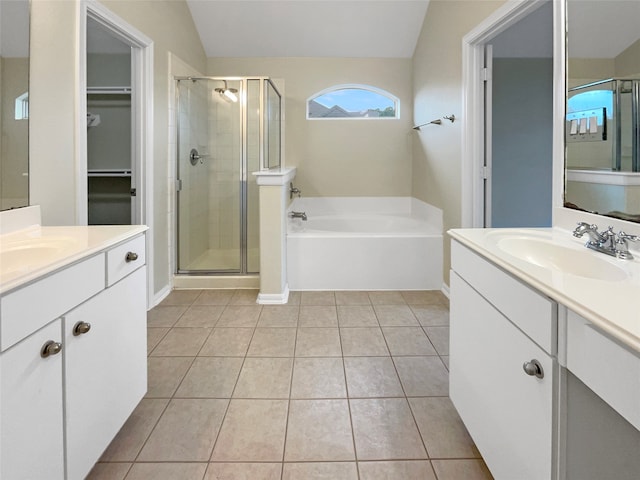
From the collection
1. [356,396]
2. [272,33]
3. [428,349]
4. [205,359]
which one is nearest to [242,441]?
[356,396]

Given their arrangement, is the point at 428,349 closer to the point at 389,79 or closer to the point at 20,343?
the point at 20,343

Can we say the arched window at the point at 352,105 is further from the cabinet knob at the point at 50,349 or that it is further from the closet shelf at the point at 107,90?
the cabinet knob at the point at 50,349

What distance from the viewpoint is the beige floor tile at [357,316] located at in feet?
10.2

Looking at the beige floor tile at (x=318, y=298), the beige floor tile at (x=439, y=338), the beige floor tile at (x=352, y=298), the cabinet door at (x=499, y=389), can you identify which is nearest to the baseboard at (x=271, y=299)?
the beige floor tile at (x=318, y=298)

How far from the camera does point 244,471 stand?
1.57m

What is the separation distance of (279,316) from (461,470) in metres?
1.88

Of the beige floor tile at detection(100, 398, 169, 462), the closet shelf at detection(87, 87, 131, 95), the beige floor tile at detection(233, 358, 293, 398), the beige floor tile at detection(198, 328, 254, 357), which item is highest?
the closet shelf at detection(87, 87, 131, 95)

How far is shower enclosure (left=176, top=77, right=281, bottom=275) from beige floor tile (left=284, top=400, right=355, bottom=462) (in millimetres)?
2193

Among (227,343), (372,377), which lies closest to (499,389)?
(372,377)

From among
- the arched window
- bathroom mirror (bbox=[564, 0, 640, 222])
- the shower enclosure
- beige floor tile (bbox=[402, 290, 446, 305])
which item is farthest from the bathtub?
bathroom mirror (bbox=[564, 0, 640, 222])

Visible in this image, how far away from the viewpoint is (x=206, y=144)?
4082mm

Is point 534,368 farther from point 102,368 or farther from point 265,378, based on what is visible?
point 265,378

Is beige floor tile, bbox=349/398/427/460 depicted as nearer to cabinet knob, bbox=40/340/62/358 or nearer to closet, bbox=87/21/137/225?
cabinet knob, bbox=40/340/62/358

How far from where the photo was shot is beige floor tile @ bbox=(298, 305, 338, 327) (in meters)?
3.09
